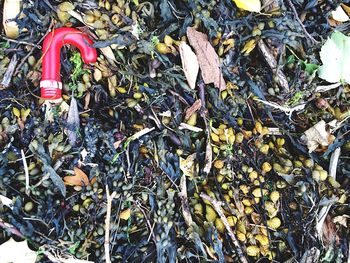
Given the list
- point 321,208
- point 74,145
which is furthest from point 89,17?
point 321,208

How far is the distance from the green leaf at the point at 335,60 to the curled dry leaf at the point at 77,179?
0.76 metres

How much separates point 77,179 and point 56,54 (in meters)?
0.37

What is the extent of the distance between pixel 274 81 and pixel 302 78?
0.28ft

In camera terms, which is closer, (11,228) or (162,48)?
(11,228)

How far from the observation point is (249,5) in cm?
132

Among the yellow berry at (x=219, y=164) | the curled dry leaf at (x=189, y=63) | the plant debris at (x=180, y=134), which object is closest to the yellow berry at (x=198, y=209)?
the plant debris at (x=180, y=134)

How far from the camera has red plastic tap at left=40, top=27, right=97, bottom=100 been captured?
4.24ft

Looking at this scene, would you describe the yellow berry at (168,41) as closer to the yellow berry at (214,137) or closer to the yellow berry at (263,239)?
the yellow berry at (214,137)

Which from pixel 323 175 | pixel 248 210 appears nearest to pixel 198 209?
pixel 248 210

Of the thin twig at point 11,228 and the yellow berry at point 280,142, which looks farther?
the yellow berry at point 280,142

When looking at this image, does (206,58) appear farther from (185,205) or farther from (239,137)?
(185,205)

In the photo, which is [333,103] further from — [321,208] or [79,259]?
[79,259]

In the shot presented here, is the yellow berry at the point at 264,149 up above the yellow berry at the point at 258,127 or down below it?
below

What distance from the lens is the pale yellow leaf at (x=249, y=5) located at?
1.32 metres
